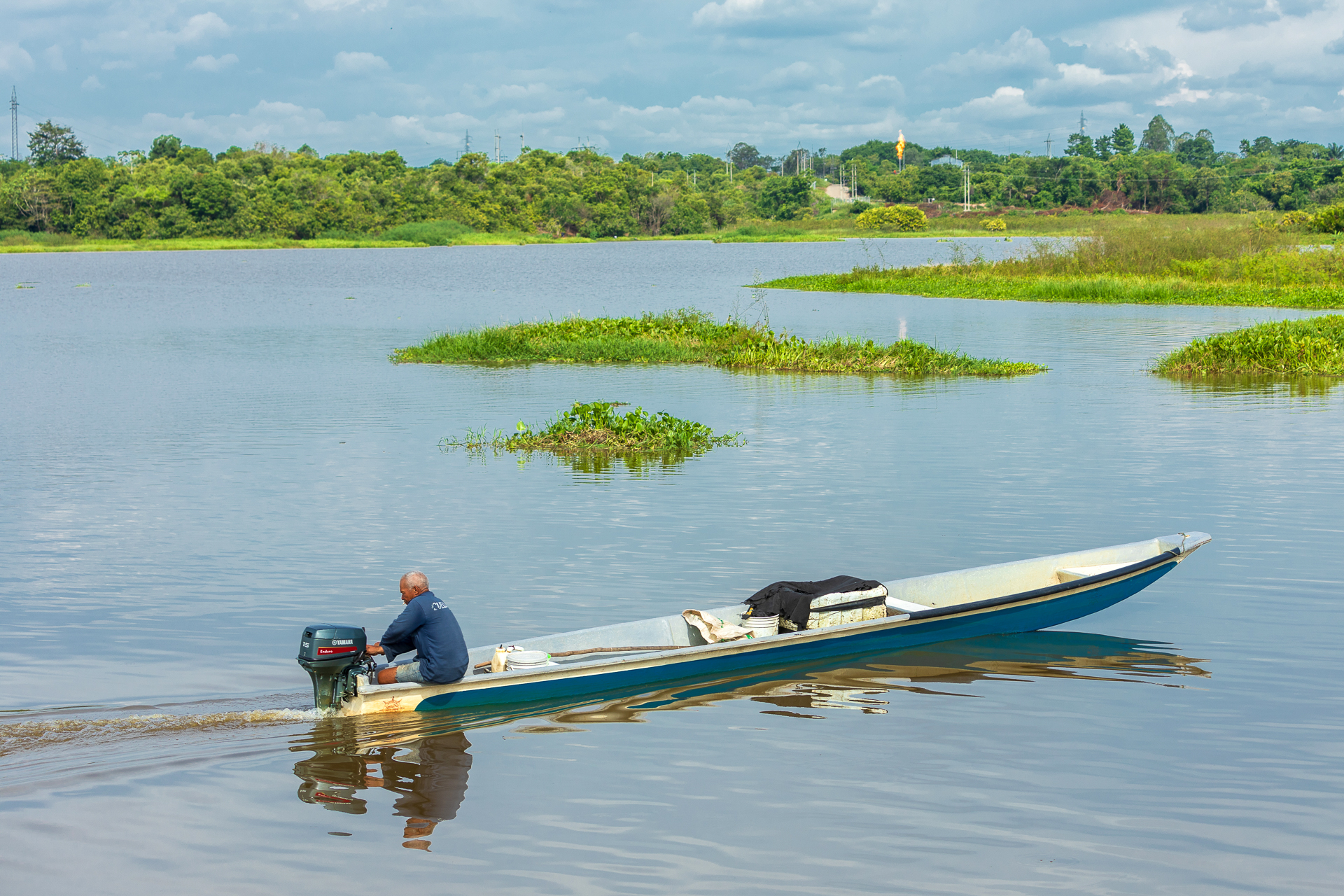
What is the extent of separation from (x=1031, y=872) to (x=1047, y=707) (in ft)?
9.48

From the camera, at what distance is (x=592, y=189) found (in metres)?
158

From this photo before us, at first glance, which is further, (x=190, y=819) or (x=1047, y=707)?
(x=1047, y=707)

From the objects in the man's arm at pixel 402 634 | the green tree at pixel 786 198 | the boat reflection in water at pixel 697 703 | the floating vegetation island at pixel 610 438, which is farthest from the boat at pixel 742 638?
the green tree at pixel 786 198

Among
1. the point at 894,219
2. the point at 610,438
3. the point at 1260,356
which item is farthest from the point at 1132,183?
the point at 610,438

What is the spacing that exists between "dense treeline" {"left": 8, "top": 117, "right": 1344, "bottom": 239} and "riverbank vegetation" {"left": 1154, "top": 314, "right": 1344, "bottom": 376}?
9429 centimetres

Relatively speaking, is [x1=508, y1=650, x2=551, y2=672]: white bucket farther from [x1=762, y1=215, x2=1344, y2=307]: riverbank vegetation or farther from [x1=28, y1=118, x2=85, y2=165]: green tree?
[x1=28, y1=118, x2=85, y2=165]: green tree

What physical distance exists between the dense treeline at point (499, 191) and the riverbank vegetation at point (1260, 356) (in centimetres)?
9429

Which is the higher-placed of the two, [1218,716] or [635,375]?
[635,375]

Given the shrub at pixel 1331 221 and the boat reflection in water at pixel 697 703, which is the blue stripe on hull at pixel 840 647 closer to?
the boat reflection in water at pixel 697 703

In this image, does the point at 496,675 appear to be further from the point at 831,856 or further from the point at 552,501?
the point at 552,501

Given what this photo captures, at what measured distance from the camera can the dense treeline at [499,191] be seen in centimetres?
12525

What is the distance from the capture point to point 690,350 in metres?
35.4

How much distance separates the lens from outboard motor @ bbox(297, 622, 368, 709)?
29.7ft

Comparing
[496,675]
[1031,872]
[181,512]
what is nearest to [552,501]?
Result: [181,512]
